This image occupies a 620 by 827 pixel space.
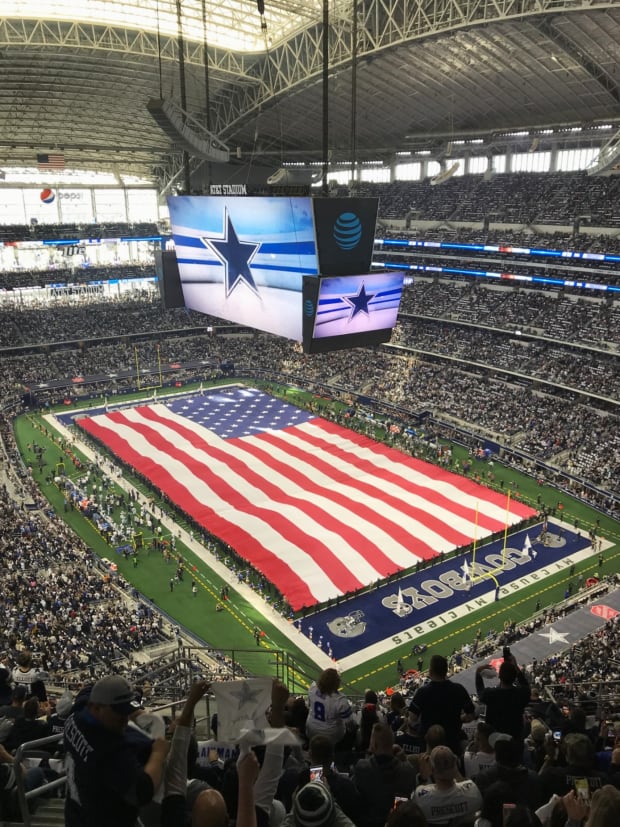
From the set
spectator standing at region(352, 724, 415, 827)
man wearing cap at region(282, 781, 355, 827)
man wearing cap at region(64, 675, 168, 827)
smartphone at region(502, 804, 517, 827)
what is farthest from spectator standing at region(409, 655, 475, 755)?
man wearing cap at region(64, 675, 168, 827)

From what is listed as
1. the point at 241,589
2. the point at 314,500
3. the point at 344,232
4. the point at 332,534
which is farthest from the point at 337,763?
the point at 314,500

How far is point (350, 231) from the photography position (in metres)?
27.0

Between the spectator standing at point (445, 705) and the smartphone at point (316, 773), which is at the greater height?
the smartphone at point (316, 773)

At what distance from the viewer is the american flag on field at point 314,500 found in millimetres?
32156

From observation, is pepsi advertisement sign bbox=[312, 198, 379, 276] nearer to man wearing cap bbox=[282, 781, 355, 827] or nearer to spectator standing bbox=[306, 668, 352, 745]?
spectator standing bbox=[306, 668, 352, 745]

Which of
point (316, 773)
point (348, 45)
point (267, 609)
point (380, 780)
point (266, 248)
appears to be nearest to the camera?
point (316, 773)

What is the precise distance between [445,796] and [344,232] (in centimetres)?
2365

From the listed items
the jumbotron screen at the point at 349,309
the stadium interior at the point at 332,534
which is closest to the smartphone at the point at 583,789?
the stadium interior at the point at 332,534

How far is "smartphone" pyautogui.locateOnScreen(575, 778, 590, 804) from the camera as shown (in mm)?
5312

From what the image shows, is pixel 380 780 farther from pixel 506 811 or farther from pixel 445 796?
pixel 506 811

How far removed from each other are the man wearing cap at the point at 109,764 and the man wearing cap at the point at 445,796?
7.09 feet

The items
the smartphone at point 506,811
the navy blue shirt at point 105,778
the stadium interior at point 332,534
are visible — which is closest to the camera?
the navy blue shirt at point 105,778

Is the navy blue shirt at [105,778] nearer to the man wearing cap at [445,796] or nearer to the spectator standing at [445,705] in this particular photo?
the man wearing cap at [445,796]

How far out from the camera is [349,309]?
2866 cm
